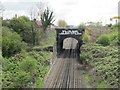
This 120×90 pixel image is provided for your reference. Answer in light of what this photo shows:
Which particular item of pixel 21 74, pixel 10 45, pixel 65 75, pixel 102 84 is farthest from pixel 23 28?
pixel 102 84

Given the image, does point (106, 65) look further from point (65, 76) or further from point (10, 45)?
point (10, 45)

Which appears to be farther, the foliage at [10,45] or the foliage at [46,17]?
the foliage at [46,17]

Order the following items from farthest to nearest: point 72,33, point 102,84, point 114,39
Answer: point 72,33, point 114,39, point 102,84

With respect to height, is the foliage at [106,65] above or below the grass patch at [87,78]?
above

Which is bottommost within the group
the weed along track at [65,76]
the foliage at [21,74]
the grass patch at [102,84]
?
the weed along track at [65,76]

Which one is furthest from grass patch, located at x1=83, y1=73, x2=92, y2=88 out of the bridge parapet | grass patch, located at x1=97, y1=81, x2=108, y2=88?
the bridge parapet

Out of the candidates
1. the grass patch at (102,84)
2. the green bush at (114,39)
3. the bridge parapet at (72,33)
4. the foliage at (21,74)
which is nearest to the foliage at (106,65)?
the grass patch at (102,84)

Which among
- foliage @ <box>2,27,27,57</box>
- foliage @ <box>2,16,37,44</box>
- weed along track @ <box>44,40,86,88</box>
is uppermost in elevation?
foliage @ <box>2,16,37,44</box>

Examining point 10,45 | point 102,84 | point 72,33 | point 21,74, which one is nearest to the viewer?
point 21,74

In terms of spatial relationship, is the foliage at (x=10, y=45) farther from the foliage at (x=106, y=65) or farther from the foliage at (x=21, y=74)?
the foliage at (x=106, y=65)

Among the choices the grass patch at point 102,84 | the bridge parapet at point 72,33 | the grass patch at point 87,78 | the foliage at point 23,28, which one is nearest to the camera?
the grass patch at point 102,84

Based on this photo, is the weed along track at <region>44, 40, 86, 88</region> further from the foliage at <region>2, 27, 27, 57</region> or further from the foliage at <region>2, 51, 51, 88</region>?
the foliage at <region>2, 27, 27, 57</region>

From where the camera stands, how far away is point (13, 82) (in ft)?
84.0

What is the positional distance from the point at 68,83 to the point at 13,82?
7.06 m
